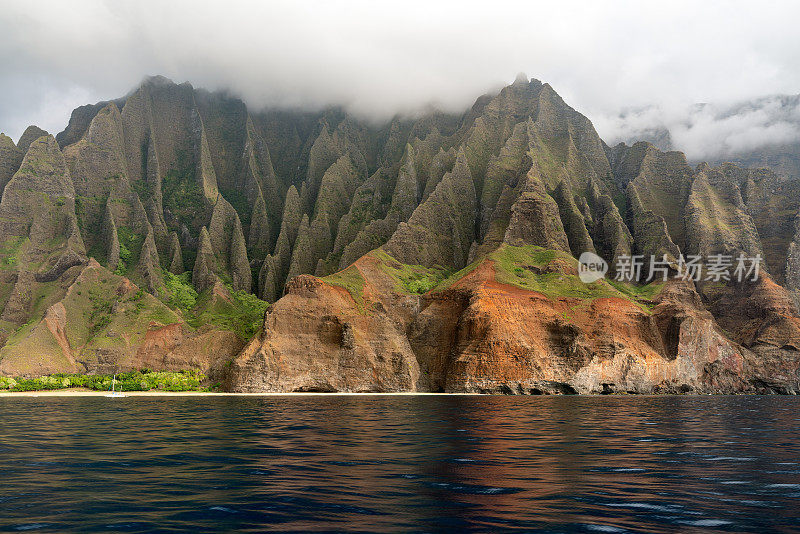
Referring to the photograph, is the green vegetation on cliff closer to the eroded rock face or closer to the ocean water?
the eroded rock face

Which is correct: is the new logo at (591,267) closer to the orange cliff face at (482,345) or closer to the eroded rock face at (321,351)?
the orange cliff face at (482,345)

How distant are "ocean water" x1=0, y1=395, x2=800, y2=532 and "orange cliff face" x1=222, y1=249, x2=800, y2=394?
294 ft

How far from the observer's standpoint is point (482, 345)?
130 meters

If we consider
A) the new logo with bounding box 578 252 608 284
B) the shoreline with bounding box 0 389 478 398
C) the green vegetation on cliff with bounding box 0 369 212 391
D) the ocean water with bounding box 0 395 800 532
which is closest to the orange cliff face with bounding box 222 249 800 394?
the shoreline with bounding box 0 389 478 398

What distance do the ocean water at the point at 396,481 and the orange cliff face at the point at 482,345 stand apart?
89709 mm

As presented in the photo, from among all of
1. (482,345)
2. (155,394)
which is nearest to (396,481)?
(482,345)

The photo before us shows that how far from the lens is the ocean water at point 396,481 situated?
49.0 ft

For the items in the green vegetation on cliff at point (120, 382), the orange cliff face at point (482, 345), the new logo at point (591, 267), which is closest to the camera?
the green vegetation on cliff at point (120, 382)

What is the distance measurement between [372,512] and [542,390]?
391 ft

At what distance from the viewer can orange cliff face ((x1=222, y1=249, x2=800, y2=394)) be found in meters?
129

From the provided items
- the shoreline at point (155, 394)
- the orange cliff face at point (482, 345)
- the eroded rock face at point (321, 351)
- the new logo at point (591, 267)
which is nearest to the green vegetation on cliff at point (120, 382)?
the shoreline at point (155, 394)

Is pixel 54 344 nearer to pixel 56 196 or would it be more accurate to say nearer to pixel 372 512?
pixel 56 196

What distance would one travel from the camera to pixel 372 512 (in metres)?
15.7

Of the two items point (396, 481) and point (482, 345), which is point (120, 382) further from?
point (396, 481)
